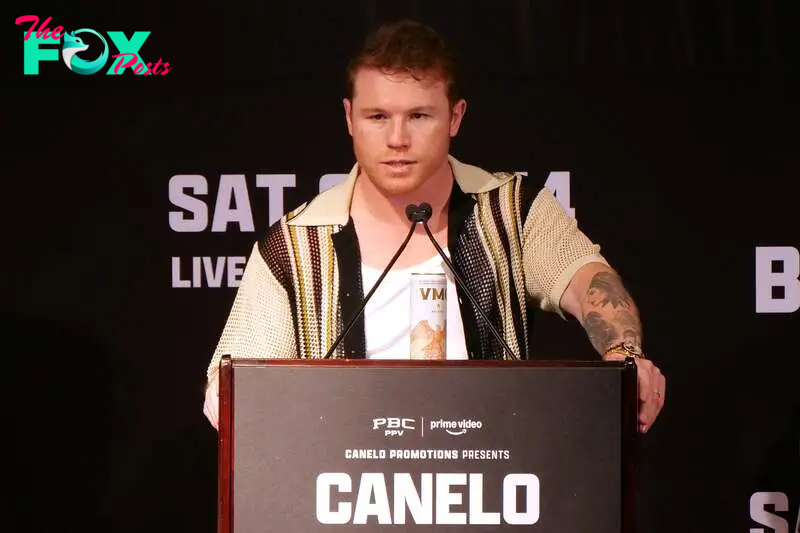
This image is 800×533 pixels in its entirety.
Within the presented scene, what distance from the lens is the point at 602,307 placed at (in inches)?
85.6

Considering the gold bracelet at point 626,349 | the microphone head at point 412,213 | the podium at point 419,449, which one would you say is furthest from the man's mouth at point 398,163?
the podium at point 419,449

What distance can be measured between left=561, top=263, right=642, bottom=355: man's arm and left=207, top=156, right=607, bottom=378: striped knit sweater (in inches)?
1.4

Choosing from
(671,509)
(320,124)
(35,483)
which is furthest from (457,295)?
(35,483)

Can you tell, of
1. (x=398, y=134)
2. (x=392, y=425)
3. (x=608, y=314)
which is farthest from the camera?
(x=398, y=134)

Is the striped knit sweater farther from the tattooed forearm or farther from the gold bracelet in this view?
the gold bracelet

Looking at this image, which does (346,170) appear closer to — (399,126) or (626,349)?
(399,126)

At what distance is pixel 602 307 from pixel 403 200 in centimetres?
55

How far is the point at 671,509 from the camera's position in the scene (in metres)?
3.58

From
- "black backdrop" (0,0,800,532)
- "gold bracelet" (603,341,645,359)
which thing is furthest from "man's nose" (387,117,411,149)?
"black backdrop" (0,0,800,532)

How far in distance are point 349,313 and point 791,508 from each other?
187cm

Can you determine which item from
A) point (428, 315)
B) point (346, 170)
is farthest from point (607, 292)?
point (346, 170)

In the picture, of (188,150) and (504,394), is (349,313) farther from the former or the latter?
(188,150)

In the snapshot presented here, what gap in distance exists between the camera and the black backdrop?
3533 millimetres

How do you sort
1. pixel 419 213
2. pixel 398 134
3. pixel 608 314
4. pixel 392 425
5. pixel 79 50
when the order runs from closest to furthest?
pixel 392 425 → pixel 419 213 → pixel 608 314 → pixel 398 134 → pixel 79 50
